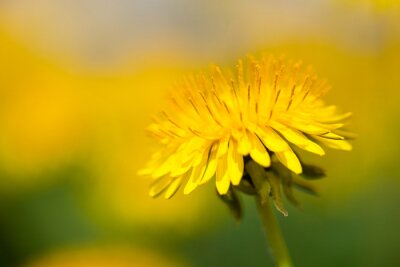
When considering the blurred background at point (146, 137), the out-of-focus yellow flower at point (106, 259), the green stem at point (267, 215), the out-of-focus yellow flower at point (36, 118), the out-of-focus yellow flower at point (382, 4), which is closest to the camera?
the green stem at point (267, 215)

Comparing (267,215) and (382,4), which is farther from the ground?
(382,4)

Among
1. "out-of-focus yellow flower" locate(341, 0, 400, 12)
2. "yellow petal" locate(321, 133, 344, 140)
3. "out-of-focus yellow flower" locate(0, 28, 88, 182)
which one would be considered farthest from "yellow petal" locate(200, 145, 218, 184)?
"out-of-focus yellow flower" locate(0, 28, 88, 182)

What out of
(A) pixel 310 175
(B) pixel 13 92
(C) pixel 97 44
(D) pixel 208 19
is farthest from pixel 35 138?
(A) pixel 310 175

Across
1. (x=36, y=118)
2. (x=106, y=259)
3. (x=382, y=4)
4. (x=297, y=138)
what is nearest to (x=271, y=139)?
(x=297, y=138)

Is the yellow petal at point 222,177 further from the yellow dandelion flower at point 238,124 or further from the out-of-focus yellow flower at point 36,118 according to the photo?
the out-of-focus yellow flower at point 36,118

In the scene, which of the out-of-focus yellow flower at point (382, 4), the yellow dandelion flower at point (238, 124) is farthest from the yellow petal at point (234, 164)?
the out-of-focus yellow flower at point (382, 4)

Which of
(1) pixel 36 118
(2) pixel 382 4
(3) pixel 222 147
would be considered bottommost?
(3) pixel 222 147

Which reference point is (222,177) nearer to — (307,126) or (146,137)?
(307,126)
